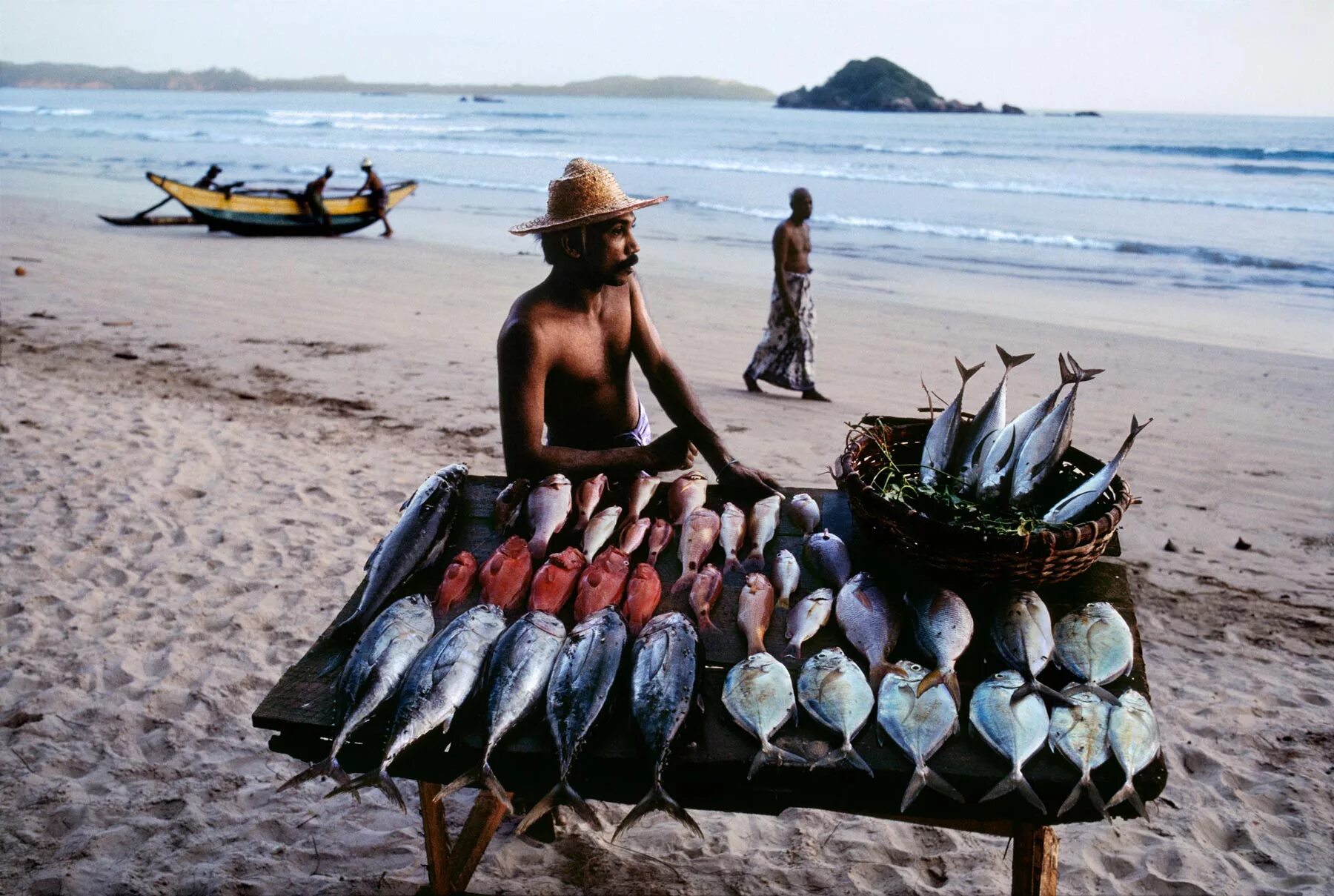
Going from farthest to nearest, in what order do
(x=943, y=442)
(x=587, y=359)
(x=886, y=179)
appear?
(x=886, y=179), (x=587, y=359), (x=943, y=442)

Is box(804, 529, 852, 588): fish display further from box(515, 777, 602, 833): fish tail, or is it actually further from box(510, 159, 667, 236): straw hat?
box(510, 159, 667, 236): straw hat

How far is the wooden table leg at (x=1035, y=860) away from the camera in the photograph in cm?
232

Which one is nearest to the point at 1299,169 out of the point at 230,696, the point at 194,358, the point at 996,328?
the point at 996,328

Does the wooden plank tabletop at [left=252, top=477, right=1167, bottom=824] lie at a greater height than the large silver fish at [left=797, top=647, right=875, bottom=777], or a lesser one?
lesser

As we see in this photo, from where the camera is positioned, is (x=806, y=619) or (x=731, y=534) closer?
(x=806, y=619)

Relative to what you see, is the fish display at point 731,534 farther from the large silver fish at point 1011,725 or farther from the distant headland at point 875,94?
the distant headland at point 875,94

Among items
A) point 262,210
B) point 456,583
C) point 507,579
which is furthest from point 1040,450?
point 262,210

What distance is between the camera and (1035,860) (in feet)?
7.64

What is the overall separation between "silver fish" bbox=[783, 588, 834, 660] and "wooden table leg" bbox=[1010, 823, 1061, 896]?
73 centimetres

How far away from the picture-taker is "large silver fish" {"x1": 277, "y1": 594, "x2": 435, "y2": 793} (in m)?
1.96

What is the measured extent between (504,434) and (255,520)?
3233mm

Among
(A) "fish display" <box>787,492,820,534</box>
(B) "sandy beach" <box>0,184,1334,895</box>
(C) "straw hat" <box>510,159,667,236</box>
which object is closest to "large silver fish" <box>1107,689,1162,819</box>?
(A) "fish display" <box>787,492,820,534</box>

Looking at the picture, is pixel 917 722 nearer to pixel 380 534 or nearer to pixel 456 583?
pixel 456 583

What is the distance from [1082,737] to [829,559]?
82 cm
